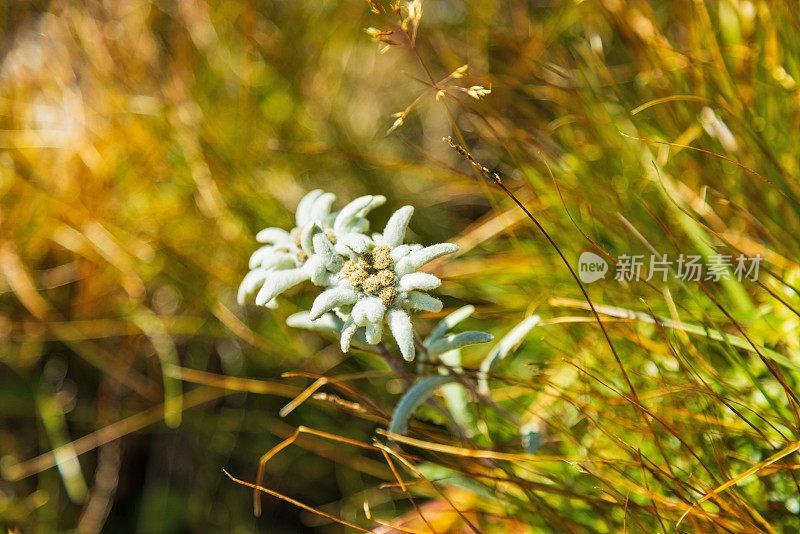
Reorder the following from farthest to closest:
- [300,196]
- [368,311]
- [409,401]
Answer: [300,196] → [409,401] → [368,311]

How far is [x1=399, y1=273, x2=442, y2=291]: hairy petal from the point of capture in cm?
68

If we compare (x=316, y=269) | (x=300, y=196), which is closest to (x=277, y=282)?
(x=316, y=269)

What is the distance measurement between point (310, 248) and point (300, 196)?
72 centimetres

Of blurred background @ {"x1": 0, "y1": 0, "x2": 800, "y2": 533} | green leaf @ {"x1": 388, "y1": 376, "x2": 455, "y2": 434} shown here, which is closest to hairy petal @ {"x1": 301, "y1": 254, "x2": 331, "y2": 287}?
green leaf @ {"x1": 388, "y1": 376, "x2": 455, "y2": 434}

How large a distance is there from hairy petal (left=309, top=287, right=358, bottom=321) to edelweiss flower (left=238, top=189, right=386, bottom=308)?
41 mm

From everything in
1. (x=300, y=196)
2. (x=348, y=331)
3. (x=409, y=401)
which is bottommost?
(x=300, y=196)

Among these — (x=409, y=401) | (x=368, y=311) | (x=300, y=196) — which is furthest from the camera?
(x=300, y=196)

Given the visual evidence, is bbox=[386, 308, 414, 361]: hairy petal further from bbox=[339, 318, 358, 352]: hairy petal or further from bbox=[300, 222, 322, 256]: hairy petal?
bbox=[300, 222, 322, 256]: hairy petal

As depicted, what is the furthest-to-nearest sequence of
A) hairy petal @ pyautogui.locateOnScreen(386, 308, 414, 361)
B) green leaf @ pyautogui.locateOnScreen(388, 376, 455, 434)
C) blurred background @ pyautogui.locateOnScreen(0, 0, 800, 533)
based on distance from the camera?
blurred background @ pyautogui.locateOnScreen(0, 0, 800, 533), green leaf @ pyautogui.locateOnScreen(388, 376, 455, 434), hairy petal @ pyautogui.locateOnScreen(386, 308, 414, 361)

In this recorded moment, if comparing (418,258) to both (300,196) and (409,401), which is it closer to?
(409,401)

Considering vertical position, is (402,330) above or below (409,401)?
above

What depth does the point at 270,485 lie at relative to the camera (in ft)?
4.62

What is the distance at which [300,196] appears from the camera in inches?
58.1

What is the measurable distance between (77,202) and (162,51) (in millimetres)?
523
